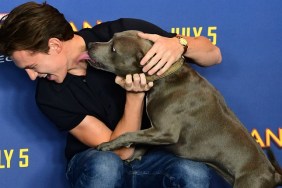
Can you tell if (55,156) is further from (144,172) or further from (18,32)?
(18,32)

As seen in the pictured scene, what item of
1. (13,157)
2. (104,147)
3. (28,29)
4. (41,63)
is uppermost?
(28,29)

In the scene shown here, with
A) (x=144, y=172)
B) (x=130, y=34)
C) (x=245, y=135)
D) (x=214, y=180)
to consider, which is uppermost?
→ (x=130, y=34)

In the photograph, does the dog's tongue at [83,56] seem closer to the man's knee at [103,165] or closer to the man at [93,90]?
the man at [93,90]

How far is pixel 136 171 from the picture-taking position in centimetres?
166

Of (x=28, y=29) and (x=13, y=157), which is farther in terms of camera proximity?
(x=13, y=157)

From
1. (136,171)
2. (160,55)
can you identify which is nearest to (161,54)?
(160,55)

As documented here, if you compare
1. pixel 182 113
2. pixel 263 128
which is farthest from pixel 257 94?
pixel 182 113

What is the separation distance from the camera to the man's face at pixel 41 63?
151cm

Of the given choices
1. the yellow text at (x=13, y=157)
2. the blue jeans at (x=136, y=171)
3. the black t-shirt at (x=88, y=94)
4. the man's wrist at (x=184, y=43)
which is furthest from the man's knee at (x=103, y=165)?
the yellow text at (x=13, y=157)

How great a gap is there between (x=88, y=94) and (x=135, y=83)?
234mm

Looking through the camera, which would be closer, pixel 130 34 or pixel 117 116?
pixel 130 34

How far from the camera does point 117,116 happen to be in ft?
5.59

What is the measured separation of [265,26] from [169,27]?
1.30ft

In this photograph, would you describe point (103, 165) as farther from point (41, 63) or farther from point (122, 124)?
point (41, 63)
